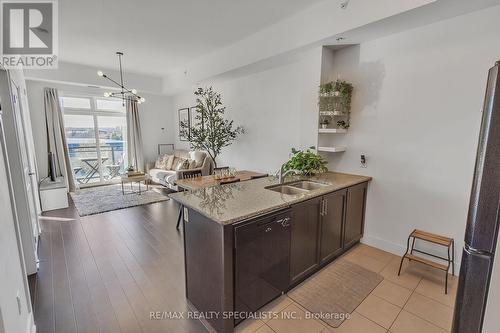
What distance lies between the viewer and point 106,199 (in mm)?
5020

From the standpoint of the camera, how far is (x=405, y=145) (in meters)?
2.64

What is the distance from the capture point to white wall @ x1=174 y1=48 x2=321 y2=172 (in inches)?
125

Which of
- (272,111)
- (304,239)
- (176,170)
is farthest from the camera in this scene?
(176,170)

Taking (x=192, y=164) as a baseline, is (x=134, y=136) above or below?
above

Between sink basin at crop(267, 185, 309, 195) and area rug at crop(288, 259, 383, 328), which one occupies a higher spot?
sink basin at crop(267, 185, 309, 195)

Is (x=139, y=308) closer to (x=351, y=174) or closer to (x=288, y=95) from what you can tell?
(x=351, y=174)

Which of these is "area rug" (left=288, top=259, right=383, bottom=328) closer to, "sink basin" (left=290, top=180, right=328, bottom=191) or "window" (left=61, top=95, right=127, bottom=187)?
"sink basin" (left=290, top=180, right=328, bottom=191)

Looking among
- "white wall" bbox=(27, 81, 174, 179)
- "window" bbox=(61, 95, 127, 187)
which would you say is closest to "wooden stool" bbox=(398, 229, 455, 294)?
"white wall" bbox=(27, 81, 174, 179)

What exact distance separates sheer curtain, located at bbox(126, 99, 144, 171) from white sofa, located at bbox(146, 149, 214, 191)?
14.6 inches

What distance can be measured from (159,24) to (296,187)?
2987 millimetres

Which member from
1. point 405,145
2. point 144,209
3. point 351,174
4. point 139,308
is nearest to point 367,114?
point 405,145

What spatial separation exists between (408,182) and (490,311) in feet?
6.86

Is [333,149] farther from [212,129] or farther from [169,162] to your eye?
[169,162]

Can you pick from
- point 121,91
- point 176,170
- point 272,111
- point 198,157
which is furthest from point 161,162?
point 272,111
